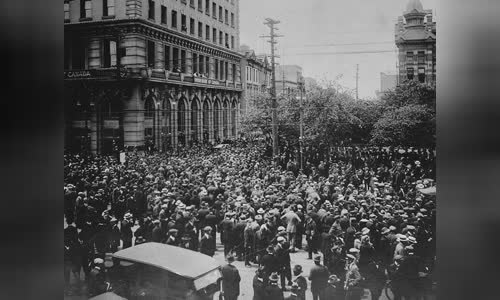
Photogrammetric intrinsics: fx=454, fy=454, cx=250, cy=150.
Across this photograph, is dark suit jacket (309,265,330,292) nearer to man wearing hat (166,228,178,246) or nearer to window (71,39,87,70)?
man wearing hat (166,228,178,246)

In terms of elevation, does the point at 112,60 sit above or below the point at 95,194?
above

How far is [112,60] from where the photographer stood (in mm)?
7145

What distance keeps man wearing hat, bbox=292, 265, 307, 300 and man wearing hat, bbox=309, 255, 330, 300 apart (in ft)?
0.31

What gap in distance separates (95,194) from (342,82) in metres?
4.09

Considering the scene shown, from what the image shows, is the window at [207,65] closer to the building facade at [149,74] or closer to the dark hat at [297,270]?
the building facade at [149,74]

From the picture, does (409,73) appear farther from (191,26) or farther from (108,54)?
(108,54)

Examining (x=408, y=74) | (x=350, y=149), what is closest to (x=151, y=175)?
(x=350, y=149)

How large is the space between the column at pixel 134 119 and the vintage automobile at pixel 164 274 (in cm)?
174

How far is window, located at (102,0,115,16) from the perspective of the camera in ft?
22.9

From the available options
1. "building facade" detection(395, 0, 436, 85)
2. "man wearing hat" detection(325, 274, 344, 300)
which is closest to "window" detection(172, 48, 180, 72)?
"building facade" detection(395, 0, 436, 85)

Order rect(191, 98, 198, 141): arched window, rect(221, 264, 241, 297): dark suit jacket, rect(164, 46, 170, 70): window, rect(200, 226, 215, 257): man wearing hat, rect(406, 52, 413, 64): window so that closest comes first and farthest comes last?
rect(221, 264, 241, 297): dark suit jacket < rect(406, 52, 413, 64): window < rect(200, 226, 215, 257): man wearing hat < rect(164, 46, 170, 70): window < rect(191, 98, 198, 141): arched window
